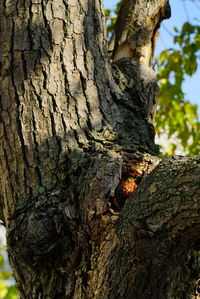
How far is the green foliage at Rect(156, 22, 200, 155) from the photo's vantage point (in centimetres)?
527

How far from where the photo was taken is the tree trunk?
5.36ft

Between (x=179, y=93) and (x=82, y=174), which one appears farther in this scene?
(x=179, y=93)

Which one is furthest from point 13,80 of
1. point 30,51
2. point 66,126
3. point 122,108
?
point 122,108

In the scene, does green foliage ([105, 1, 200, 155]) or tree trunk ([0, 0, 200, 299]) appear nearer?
tree trunk ([0, 0, 200, 299])

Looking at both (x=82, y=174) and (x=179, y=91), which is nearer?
(x=82, y=174)

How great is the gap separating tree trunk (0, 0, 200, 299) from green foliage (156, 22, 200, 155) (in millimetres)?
2766

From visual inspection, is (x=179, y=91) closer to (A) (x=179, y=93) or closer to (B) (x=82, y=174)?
(A) (x=179, y=93)

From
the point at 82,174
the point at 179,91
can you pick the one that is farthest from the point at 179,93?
the point at 82,174

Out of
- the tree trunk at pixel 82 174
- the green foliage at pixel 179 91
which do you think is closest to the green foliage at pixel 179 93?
the green foliage at pixel 179 91

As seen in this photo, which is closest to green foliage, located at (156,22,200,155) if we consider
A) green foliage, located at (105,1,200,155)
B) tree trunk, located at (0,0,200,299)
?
green foliage, located at (105,1,200,155)

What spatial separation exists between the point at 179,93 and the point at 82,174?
12.6 ft

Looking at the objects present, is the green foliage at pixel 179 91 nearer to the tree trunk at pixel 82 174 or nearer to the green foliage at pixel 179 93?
the green foliage at pixel 179 93

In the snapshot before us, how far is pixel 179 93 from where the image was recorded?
5.57 metres

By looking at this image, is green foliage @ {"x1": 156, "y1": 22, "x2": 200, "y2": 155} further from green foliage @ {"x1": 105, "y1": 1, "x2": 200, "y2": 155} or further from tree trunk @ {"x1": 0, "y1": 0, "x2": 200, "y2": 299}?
tree trunk @ {"x1": 0, "y1": 0, "x2": 200, "y2": 299}
